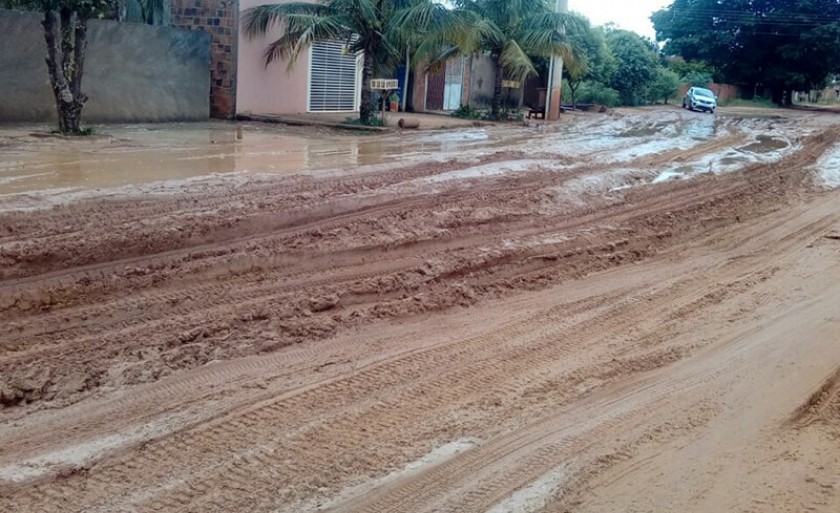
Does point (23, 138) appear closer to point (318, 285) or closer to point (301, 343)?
point (318, 285)

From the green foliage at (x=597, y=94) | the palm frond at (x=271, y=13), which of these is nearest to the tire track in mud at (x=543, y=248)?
the palm frond at (x=271, y=13)

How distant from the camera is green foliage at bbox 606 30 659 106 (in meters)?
44.1

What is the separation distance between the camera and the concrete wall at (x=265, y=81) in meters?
22.8

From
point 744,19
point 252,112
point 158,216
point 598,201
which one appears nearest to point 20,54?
point 252,112

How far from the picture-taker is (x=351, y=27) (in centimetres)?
2008

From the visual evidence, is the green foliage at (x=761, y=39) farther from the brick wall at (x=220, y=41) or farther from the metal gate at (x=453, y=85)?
the brick wall at (x=220, y=41)

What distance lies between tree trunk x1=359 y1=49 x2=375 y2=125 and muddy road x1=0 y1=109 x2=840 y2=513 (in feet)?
32.8

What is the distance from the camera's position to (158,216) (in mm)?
8172

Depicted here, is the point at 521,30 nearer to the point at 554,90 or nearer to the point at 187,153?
the point at 554,90

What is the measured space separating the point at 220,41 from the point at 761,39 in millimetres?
41032

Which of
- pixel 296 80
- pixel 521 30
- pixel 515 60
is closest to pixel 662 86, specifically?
pixel 521 30

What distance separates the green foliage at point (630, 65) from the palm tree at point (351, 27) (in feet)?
83.9

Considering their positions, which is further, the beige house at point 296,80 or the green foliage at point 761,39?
the green foliage at point 761,39

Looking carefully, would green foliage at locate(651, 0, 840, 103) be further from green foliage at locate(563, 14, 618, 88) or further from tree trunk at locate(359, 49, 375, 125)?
tree trunk at locate(359, 49, 375, 125)
